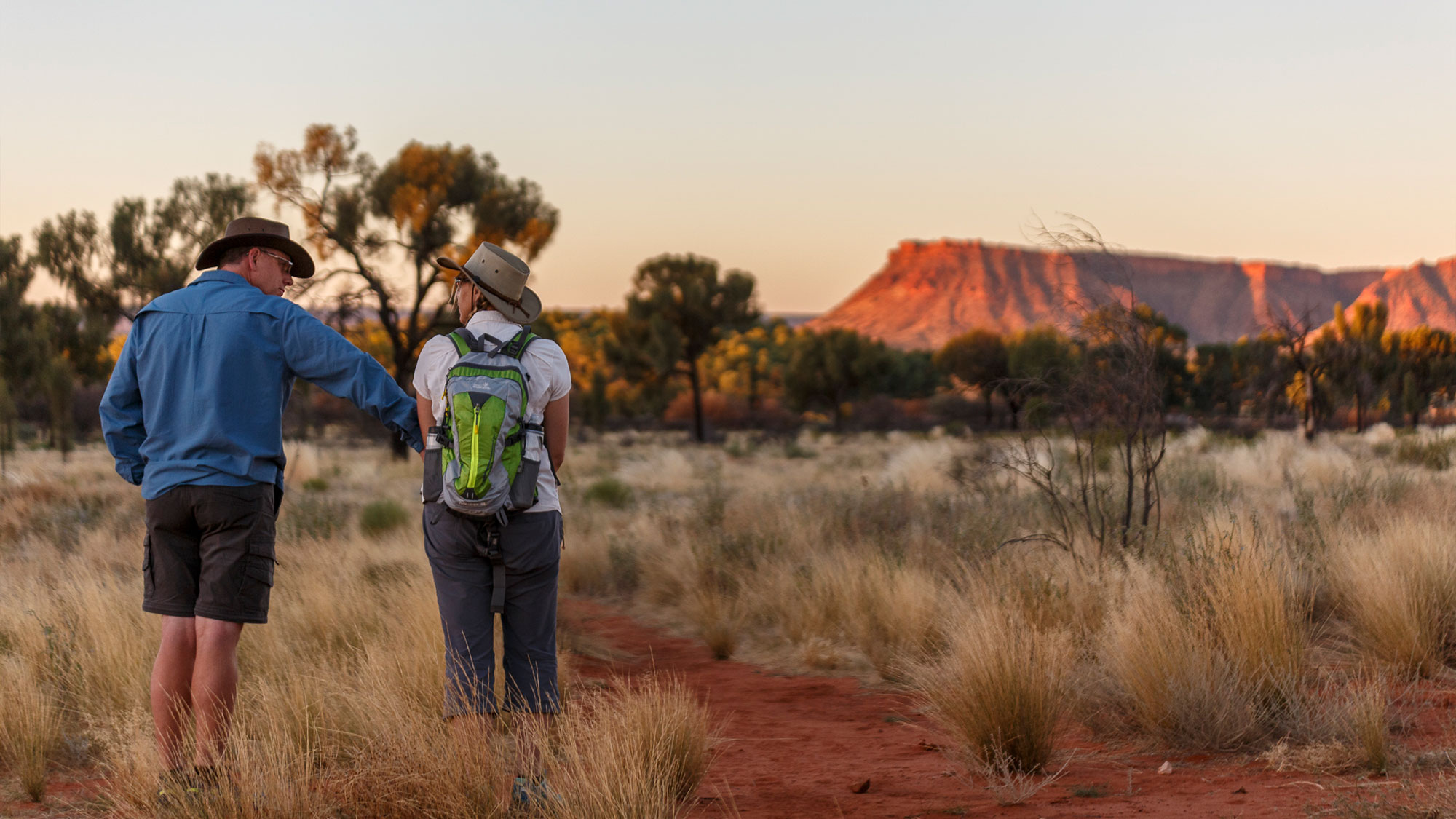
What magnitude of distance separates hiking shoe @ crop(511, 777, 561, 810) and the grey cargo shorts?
0.28 metres

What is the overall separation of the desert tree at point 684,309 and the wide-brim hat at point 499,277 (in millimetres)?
38905

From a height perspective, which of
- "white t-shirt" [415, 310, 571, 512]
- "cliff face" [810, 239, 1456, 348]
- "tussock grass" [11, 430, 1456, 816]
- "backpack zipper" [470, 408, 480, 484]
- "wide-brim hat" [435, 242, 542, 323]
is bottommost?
"tussock grass" [11, 430, 1456, 816]

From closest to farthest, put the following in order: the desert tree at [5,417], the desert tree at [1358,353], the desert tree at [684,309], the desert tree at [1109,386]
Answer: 1. the desert tree at [1109,386]
2. the desert tree at [5,417]
3. the desert tree at [1358,353]
4. the desert tree at [684,309]

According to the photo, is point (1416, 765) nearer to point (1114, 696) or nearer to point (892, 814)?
point (1114, 696)

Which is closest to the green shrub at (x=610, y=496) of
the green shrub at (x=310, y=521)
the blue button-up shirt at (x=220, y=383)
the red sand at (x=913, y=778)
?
the green shrub at (x=310, y=521)

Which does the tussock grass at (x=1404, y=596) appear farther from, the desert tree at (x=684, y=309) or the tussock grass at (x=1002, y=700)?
the desert tree at (x=684, y=309)

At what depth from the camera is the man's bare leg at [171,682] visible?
354 cm

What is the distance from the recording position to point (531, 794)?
11.4ft

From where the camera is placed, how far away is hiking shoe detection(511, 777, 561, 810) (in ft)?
11.4

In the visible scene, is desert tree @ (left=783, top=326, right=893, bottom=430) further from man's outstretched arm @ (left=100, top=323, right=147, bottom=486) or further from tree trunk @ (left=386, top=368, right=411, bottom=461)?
man's outstretched arm @ (left=100, top=323, right=147, bottom=486)

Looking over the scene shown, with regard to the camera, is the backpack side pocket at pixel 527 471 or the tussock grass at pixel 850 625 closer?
the backpack side pocket at pixel 527 471

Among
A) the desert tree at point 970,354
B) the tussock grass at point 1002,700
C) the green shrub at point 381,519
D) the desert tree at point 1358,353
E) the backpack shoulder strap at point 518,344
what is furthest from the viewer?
the desert tree at point 970,354

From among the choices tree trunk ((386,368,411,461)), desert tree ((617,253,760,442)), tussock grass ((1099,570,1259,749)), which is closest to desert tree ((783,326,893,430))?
desert tree ((617,253,760,442))

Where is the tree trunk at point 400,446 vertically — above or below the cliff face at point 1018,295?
below
